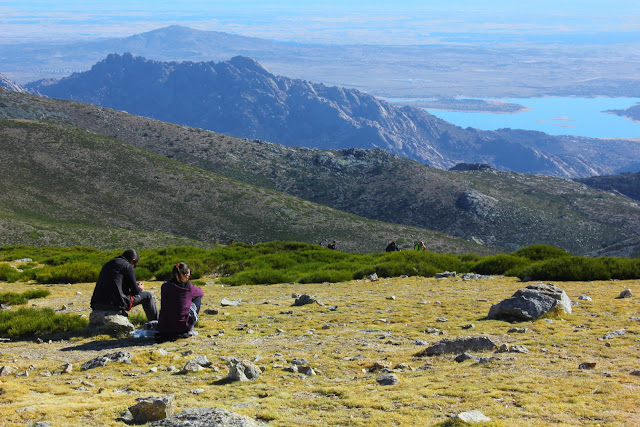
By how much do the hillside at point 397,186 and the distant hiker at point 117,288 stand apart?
89.9m

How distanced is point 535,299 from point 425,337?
3264mm

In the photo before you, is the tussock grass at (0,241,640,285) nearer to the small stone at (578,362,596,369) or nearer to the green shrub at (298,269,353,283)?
the green shrub at (298,269,353,283)

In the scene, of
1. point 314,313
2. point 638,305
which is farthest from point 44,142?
point 638,305

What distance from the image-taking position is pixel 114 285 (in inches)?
501

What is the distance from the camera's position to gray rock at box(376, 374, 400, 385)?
8508mm

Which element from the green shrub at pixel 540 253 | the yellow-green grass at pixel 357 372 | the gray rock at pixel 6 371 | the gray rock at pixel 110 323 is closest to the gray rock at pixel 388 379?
the yellow-green grass at pixel 357 372

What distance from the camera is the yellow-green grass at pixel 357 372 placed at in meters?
7.02

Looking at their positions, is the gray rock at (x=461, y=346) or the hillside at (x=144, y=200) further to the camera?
the hillside at (x=144, y=200)

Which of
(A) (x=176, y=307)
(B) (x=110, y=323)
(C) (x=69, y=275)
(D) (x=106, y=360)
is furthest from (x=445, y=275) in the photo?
(D) (x=106, y=360)

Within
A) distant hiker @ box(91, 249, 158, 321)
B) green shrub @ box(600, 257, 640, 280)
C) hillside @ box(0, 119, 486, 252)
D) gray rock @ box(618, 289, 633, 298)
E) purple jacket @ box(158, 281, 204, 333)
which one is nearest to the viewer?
purple jacket @ box(158, 281, 204, 333)

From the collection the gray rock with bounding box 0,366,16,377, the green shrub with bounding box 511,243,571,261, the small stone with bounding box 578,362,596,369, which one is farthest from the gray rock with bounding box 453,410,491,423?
the green shrub with bounding box 511,243,571,261

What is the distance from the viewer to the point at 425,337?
467 inches

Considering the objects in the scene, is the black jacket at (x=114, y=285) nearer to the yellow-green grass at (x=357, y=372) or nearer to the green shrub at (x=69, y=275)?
the yellow-green grass at (x=357, y=372)

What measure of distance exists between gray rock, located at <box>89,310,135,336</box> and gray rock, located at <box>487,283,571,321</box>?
8.88 m
